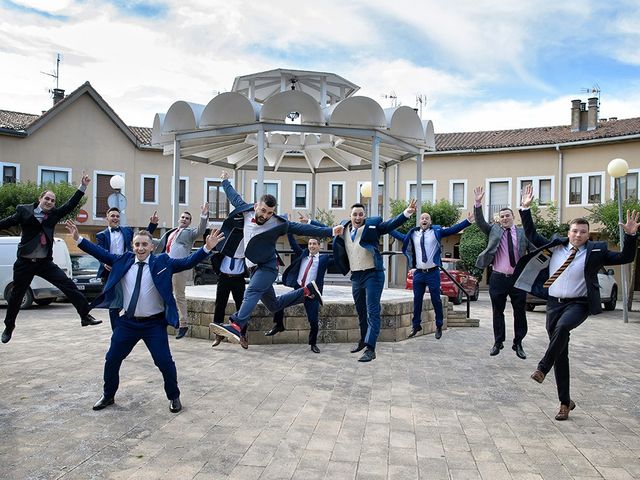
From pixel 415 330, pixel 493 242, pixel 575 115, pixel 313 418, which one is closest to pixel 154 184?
pixel 575 115

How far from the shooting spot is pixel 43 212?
7.99 meters

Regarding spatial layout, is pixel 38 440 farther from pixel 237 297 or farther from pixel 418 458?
pixel 237 297

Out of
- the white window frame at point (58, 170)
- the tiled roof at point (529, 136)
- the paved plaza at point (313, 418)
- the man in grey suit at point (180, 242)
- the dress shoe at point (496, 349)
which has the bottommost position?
the paved plaza at point (313, 418)

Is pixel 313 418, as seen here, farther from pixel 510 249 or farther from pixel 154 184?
pixel 154 184

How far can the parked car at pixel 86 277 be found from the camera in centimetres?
1978

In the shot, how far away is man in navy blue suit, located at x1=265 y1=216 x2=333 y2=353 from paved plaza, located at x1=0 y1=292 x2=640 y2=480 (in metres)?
0.34

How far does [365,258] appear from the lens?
8461 mm

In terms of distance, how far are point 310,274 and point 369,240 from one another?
1414 millimetres

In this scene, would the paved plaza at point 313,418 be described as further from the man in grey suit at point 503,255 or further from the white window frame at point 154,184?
the white window frame at point 154,184

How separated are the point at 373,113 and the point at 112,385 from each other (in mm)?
7864

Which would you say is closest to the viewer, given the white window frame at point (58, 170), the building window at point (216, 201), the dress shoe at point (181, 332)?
the dress shoe at point (181, 332)

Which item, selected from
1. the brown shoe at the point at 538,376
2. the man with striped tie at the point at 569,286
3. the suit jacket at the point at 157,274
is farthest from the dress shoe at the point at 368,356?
the suit jacket at the point at 157,274

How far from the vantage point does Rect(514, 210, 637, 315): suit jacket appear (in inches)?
244

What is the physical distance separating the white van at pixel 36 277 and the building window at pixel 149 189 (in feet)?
64.5
